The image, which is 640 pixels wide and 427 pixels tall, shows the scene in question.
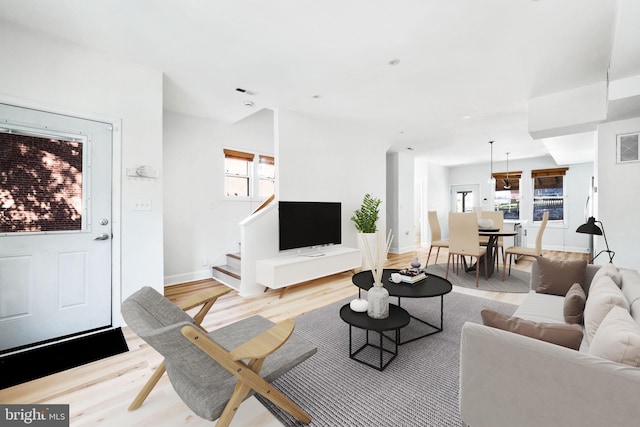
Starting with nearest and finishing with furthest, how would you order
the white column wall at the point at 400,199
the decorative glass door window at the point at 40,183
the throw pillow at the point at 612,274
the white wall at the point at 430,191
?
1. the throw pillow at the point at 612,274
2. the decorative glass door window at the point at 40,183
3. the white column wall at the point at 400,199
4. the white wall at the point at 430,191

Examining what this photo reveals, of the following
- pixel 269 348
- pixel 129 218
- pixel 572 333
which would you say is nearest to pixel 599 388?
pixel 572 333

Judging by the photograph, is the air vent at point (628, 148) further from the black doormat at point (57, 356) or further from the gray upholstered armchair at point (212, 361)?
the black doormat at point (57, 356)

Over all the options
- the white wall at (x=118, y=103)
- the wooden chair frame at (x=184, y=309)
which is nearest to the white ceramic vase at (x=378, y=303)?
the wooden chair frame at (x=184, y=309)

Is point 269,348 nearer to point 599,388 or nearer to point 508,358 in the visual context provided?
point 508,358

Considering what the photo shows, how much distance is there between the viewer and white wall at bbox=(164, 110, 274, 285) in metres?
4.38

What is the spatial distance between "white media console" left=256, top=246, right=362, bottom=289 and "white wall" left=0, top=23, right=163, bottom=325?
4.17 feet

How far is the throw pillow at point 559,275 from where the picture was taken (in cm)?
256

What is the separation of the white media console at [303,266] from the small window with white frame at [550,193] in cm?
697

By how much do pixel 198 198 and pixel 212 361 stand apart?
3.77m

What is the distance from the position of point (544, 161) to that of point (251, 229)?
29.4ft

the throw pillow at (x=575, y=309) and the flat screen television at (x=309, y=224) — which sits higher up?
the flat screen television at (x=309, y=224)

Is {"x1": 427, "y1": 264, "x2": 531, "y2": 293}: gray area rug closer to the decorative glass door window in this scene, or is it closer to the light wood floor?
the light wood floor

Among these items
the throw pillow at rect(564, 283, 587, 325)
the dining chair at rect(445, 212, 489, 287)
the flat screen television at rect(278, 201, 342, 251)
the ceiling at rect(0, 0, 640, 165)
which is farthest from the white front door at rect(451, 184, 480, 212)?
the throw pillow at rect(564, 283, 587, 325)

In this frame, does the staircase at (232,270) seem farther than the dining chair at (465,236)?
No
